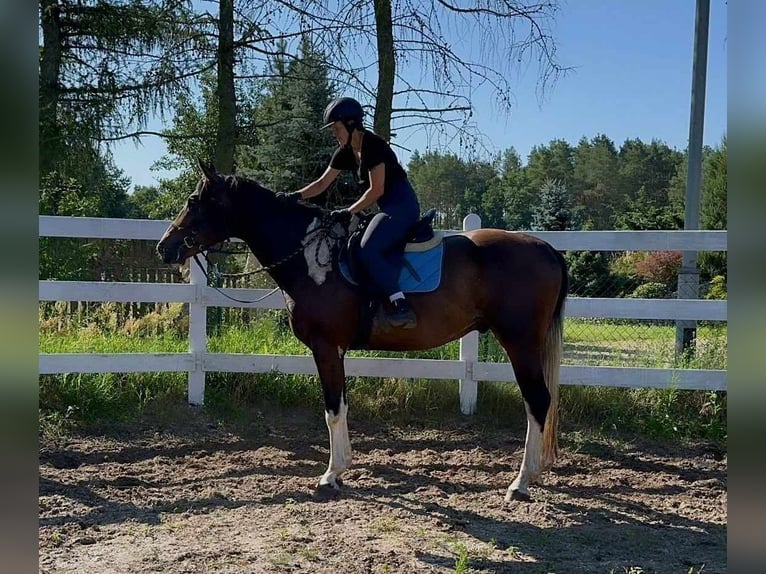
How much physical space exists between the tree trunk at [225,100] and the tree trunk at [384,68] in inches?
97.3

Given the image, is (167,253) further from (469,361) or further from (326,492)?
(469,361)

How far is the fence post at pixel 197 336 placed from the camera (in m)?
6.38

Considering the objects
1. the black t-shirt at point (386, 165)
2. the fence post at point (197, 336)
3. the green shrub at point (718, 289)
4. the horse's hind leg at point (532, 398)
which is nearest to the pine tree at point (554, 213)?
Answer: the green shrub at point (718, 289)

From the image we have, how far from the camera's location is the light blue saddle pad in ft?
15.4

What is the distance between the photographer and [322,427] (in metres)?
6.22

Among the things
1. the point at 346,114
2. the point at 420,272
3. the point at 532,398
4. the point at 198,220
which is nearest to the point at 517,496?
the point at 532,398

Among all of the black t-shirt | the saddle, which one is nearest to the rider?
the black t-shirt

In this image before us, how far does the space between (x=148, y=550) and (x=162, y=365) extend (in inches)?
117

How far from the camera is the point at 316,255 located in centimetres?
486

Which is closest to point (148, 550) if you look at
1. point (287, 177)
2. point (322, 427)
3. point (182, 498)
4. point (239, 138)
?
point (182, 498)

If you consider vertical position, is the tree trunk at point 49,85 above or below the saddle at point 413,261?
above

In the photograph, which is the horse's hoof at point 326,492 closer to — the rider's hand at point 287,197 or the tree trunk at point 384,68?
the rider's hand at point 287,197

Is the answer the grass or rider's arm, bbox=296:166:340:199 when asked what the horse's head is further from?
the grass

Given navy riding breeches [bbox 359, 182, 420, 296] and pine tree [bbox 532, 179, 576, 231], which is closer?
navy riding breeches [bbox 359, 182, 420, 296]
